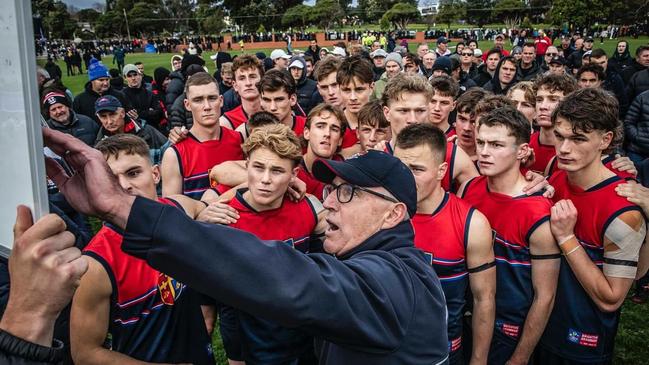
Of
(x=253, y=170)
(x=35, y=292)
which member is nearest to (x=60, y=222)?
(x=35, y=292)

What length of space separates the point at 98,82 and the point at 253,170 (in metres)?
6.77

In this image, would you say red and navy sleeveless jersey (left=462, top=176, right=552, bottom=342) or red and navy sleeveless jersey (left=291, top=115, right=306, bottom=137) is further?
red and navy sleeveless jersey (left=291, top=115, right=306, bottom=137)

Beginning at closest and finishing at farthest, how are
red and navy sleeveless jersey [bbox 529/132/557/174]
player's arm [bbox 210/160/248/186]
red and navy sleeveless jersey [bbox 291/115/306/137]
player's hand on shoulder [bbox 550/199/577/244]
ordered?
player's hand on shoulder [bbox 550/199/577/244] < player's arm [bbox 210/160/248/186] < red and navy sleeveless jersey [bbox 529/132/557/174] < red and navy sleeveless jersey [bbox 291/115/306/137]

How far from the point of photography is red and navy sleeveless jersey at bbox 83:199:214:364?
2.46 m

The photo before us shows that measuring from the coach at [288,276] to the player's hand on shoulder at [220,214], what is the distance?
1.52m

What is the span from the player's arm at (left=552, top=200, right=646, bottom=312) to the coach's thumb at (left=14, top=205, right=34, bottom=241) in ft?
8.98

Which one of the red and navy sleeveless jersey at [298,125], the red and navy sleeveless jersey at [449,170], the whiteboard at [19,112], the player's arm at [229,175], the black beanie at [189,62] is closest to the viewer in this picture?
the whiteboard at [19,112]

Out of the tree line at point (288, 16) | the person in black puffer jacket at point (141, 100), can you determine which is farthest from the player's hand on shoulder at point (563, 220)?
the tree line at point (288, 16)

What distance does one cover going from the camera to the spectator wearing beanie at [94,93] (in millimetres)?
8680

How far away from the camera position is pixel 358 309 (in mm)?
1383

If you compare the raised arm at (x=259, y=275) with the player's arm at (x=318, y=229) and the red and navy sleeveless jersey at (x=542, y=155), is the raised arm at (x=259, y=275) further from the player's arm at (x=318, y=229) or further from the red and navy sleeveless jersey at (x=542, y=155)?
the red and navy sleeveless jersey at (x=542, y=155)

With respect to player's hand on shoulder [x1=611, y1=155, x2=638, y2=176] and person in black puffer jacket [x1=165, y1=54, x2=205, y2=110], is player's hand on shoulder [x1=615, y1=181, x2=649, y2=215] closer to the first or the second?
player's hand on shoulder [x1=611, y1=155, x2=638, y2=176]

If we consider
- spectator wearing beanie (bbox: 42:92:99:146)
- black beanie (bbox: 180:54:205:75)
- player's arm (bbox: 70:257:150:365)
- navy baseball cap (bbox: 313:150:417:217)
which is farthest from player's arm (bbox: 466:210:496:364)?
black beanie (bbox: 180:54:205:75)

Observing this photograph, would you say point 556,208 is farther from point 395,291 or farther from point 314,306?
point 314,306
